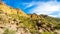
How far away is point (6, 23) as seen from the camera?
91.1m

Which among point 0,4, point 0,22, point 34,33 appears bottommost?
point 34,33

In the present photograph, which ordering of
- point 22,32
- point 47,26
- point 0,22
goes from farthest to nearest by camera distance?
1. point 47,26
2. point 22,32
3. point 0,22

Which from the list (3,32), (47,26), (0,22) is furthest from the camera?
(47,26)

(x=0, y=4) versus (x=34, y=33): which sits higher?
(x=0, y=4)

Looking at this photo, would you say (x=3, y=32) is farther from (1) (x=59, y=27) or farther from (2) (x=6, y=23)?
(1) (x=59, y=27)

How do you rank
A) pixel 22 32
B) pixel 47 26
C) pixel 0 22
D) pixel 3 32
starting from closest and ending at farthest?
pixel 3 32
pixel 0 22
pixel 22 32
pixel 47 26

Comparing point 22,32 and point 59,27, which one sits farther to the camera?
point 59,27

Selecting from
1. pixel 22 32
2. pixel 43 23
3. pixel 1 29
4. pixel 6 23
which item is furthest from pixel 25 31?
pixel 43 23

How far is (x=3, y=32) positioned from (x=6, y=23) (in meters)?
12.9

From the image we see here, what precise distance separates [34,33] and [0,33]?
2584 centimetres

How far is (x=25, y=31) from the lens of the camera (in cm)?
10106

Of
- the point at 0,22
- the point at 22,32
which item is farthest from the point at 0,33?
the point at 22,32

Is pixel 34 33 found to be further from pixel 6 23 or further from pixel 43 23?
pixel 43 23

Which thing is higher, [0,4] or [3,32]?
[0,4]
